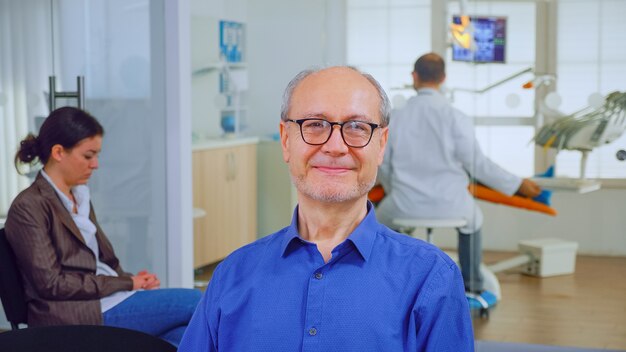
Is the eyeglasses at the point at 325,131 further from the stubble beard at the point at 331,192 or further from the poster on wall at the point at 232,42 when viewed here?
the poster on wall at the point at 232,42

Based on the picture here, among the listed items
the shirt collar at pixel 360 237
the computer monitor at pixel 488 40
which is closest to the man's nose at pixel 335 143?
the shirt collar at pixel 360 237

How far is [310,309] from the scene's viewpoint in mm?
1584

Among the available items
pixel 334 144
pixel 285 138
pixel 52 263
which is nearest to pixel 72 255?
pixel 52 263

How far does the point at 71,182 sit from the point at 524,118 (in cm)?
212

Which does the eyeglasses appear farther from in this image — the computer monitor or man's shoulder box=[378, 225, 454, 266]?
the computer monitor

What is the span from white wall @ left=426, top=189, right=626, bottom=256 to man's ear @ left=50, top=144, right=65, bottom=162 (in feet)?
6.83

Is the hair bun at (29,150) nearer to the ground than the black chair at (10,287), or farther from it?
farther from it

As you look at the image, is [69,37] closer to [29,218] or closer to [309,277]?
[29,218]

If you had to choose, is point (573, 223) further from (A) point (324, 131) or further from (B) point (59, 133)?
(A) point (324, 131)

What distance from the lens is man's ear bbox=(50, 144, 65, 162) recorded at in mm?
3045

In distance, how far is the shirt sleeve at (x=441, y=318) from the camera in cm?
155

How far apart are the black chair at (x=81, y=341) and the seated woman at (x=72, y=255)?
46.5 inches

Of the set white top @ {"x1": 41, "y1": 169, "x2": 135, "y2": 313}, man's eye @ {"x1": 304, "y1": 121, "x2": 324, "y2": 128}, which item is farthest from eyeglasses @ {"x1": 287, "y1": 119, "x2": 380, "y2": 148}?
white top @ {"x1": 41, "y1": 169, "x2": 135, "y2": 313}

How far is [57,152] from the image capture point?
3047 mm
